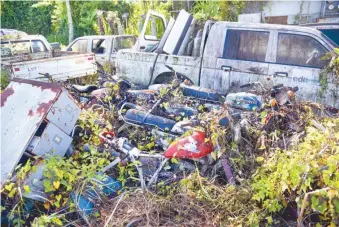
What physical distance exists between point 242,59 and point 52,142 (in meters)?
3.82

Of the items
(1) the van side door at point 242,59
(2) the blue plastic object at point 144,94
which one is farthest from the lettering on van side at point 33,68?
(1) the van side door at point 242,59

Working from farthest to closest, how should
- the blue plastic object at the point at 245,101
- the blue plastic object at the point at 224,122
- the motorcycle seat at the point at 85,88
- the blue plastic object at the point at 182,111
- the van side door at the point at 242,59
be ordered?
the van side door at the point at 242,59 → the motorcycle seat at the point at 85,88 → the blue plastic object at the point at 182,111 → the blue plastic object at the point at 245,101 → the blue plastic object at the point at 224,122

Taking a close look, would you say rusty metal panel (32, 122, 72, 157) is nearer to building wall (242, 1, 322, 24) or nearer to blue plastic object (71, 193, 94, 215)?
blue plastic object (71, 193, 94, 215)

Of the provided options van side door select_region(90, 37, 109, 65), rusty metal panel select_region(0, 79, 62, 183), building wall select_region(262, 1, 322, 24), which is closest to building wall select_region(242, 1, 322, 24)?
building wall select_region(262, 1, 322, 24)

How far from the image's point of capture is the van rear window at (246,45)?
5.61 meters

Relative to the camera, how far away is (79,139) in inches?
159

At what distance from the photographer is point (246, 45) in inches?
226

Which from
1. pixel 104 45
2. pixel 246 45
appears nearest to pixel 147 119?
pixel 246 45

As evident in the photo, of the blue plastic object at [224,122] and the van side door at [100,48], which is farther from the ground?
the van side door at [100,48]

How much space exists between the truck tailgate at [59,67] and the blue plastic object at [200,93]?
10.6 feet

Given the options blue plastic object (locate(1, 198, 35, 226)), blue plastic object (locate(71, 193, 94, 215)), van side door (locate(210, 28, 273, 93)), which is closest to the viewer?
blue plastic object (locate(1, 198, 35, 226))

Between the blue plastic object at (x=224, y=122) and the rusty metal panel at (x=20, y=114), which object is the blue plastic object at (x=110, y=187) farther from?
the blue plastic object at (x=224, y=122)

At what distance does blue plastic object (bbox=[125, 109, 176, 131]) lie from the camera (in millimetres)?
4078

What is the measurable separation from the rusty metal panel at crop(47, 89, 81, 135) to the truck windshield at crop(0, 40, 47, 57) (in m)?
5.46
